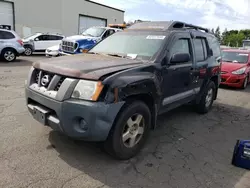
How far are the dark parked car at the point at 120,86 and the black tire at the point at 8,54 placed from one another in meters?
9.69

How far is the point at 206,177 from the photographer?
300 cm

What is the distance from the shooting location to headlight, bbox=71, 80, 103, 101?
2.69 metres

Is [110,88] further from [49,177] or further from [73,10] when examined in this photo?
[73,10]

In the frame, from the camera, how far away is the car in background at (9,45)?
12070 mm

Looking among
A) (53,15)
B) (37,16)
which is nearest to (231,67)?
(37,16)

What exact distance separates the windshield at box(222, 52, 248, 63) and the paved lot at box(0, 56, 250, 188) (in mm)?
5918

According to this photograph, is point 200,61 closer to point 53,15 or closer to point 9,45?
point 9,45

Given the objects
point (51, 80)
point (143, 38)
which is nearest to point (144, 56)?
point (143, 38)

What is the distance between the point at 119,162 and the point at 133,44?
2033mm

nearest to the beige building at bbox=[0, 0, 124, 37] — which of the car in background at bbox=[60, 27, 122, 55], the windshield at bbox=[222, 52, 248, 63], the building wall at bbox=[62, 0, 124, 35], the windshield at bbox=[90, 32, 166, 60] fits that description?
the building wall at bbox=[62, 0, 124, 35]

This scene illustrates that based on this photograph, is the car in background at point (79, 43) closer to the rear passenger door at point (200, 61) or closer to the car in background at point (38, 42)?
the car in background at point (38, 42)

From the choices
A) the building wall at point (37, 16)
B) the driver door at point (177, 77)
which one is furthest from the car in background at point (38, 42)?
the driver door at point (177, 77)

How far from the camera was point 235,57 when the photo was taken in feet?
33.0

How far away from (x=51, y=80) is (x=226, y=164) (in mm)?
2766
